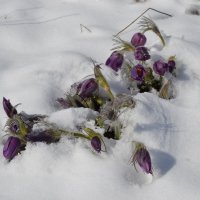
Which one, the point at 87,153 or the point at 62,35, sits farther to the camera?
the point at 62,35

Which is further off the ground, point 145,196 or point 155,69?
point 155,69

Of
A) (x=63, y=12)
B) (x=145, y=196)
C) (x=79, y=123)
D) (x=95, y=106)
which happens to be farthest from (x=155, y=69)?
(x=63, y=12)

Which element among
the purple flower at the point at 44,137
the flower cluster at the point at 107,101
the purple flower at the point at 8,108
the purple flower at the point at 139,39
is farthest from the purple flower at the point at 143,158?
the purple flower at the point at 139,39

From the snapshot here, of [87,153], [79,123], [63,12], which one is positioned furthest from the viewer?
[63,12]

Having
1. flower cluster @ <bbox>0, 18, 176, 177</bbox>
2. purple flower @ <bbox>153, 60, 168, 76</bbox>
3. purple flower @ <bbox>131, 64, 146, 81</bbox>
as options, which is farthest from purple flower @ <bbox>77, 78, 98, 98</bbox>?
purple flower @ <bbox>153, 60, 168, 76</bbox>

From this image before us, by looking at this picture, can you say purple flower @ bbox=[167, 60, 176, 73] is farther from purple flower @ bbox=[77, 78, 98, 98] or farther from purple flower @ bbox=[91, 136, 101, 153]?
purple flower @ bbox=[91, 136, 101, 153]

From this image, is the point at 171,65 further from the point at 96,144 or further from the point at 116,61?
the point at 96,144

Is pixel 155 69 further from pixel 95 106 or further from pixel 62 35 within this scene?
pixel 62 35

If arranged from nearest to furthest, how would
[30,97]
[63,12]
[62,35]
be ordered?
[30,97], [62,35], [63,12]
